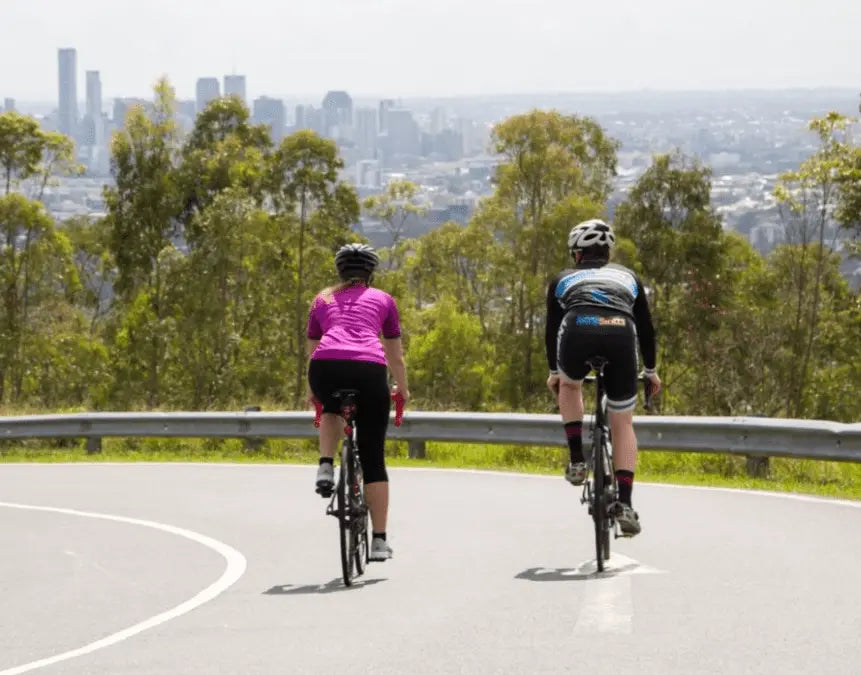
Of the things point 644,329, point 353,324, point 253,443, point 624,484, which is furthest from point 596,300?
point 253,443

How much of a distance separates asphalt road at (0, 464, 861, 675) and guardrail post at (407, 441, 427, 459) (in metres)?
3.59

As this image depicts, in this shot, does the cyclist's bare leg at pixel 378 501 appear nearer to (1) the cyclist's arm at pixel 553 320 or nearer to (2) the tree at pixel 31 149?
(1) the cyclist's arm at pixel 553 320

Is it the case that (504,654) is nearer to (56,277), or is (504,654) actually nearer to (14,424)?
(14,424)

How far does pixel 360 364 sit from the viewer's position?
338 inches

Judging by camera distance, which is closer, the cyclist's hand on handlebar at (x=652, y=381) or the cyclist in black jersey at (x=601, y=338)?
the cyclist in black jersey at (x=601, y=338)

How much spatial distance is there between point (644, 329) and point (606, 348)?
45cm

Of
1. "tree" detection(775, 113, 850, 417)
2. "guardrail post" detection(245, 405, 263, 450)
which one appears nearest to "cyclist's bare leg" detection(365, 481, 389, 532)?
"guardrail post" detection(245, 405, 263, 450)

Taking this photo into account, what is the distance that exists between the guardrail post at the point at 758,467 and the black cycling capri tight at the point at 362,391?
22.1 feet

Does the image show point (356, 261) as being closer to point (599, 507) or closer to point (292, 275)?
point (599, 507)

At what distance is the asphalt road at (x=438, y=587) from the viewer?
6473 millimetres

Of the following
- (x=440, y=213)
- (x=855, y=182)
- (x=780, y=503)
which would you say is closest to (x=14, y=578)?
(x=780, y=503)

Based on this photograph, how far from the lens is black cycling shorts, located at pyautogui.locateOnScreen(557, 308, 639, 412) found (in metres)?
8.75

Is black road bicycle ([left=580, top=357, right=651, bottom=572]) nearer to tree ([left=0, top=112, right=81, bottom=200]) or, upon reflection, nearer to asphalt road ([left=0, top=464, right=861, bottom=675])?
asphalt road ([left=0, top=464, right=861, bottom=675])

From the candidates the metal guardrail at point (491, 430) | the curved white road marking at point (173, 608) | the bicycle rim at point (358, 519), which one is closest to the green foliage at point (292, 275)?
the metal guardrail at point (491, 430)
